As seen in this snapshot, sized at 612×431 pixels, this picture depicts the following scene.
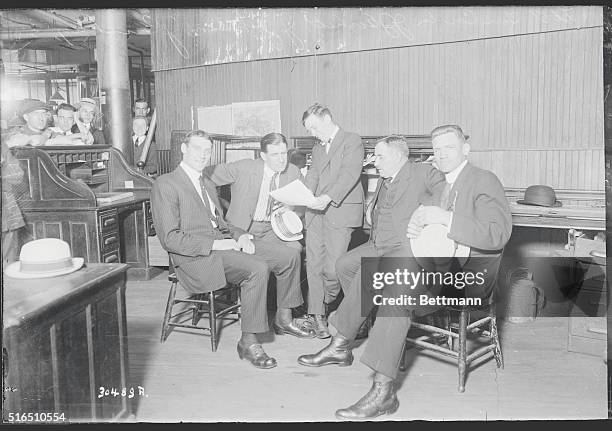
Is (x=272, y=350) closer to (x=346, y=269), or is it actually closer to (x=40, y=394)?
(x=346, y=269)

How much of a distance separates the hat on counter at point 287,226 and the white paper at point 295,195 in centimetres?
23

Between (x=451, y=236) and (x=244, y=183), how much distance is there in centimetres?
182

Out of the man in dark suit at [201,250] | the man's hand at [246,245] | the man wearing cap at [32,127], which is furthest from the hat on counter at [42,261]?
the man wearing cap at [32,127]

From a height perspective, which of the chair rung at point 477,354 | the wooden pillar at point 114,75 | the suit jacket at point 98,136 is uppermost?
the wooden pillar at point 114,75

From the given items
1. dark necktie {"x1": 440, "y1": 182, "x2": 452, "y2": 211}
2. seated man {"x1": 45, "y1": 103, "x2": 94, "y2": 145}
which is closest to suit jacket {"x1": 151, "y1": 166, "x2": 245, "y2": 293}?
dark necktie {"x1": 440, "y1": 182, "x2": 452, "y2": 211}

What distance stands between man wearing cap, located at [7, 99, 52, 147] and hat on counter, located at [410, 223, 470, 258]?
10.0 feet

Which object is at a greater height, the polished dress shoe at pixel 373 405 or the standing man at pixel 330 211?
the standing man at pixel 330 211

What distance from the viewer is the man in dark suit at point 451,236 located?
290 centimetres

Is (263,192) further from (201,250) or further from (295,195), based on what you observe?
(201,250)

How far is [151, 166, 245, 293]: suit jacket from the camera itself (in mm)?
3658

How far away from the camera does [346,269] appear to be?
385 cm

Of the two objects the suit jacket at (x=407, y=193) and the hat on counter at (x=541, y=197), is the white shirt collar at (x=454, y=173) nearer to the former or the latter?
the suit jacket at (x=407, y=193)

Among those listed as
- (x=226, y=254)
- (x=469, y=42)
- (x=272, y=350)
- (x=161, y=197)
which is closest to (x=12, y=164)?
(x=161, y=197)

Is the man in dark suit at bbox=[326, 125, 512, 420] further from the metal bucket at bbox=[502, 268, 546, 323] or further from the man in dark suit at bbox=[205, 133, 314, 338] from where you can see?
the metal bucket at bbox=[502, 268, 546, 323]
